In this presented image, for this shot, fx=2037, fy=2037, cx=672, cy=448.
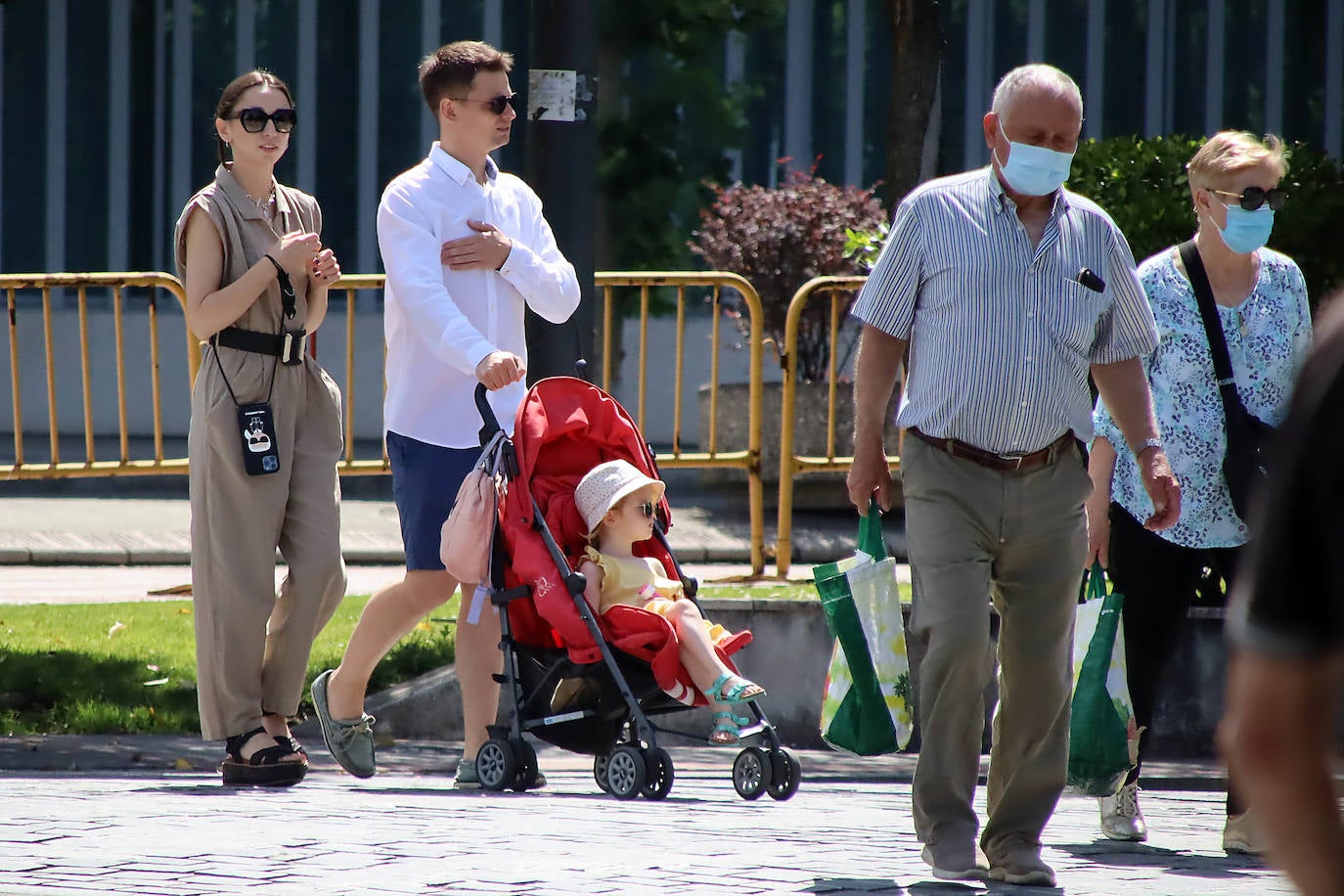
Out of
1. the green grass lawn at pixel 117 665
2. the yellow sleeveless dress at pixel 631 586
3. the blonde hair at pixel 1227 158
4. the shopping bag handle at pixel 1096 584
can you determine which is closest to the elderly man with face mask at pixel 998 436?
the shopping bag handle at pixel 1096 584

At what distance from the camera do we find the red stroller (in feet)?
17.4

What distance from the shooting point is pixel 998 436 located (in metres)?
4.34

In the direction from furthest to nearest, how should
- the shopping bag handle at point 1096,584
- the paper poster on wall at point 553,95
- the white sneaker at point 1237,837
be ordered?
the paper poster on wall at point 553,95
the shopping bag handle at point 1096,584
the white sneaker at point 1237,837

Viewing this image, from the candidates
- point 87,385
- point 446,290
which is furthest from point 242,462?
point 87,385

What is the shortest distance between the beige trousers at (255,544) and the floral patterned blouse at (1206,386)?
2.15 meters

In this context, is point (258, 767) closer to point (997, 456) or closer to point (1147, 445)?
point (997, 456)

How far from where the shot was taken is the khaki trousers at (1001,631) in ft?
14.1

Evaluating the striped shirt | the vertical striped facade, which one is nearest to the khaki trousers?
the striped shirt

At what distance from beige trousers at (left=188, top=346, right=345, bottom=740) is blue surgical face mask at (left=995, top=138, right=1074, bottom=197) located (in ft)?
7.27

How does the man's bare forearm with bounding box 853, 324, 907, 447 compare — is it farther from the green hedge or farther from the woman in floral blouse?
the green hedge

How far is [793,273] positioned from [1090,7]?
790 cm

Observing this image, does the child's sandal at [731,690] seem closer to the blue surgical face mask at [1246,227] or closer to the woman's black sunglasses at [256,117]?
the blue surgical face mask at [1246,227]

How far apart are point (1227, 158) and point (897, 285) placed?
128 cm

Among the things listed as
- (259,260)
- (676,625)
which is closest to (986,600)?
(676,625)
